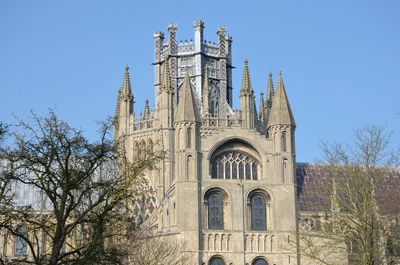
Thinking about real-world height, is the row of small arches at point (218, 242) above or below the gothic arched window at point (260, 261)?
above

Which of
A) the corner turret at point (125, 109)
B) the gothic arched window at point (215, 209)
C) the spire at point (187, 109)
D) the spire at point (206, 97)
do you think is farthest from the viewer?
the spire at point (206, 97)

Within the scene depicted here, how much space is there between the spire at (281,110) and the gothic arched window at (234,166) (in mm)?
3210

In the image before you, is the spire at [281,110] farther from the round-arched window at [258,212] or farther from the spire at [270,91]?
the spire at [270,91]

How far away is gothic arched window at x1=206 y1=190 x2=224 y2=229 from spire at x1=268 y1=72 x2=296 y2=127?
6.70 m

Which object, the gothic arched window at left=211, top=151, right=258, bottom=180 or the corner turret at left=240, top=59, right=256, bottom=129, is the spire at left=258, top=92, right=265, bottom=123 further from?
the gothic arched window at left=211, top=151, right=258, bottom=180

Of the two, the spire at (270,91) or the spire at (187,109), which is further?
the spire at (270,91)

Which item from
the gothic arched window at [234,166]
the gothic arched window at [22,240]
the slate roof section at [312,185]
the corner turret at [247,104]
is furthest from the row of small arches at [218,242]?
the corner turret at [247,104]

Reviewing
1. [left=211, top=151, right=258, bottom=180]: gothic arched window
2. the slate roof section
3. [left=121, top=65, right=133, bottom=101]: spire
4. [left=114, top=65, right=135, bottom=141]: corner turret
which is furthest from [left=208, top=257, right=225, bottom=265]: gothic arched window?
[left=121, top=65, right=133, bottom=101]: spire

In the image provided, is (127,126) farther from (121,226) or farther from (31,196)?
(121,226)

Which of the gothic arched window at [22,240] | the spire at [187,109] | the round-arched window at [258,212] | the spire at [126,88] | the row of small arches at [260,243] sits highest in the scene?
the spire at [126,88]

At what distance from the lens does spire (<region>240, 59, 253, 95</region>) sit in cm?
7519

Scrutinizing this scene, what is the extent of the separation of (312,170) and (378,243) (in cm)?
2238

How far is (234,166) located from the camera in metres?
58.4

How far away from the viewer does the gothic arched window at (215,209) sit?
5703cm
